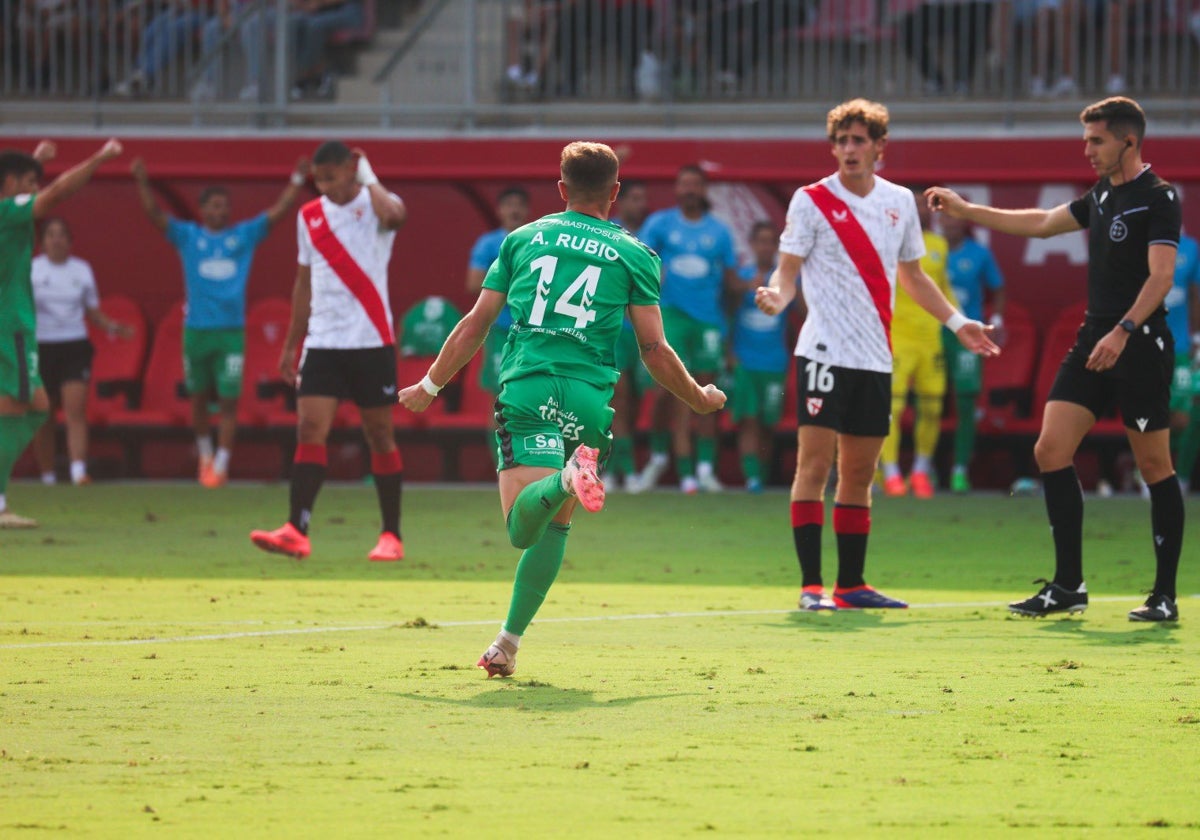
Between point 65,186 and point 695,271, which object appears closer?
point 65,186

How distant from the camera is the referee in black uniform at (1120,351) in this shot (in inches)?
328

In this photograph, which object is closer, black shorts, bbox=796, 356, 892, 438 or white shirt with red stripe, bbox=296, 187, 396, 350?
black shorts, bbox=796, 356, 892, 438

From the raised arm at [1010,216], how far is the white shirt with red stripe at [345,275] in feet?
11.5

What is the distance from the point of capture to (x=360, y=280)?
428 inches

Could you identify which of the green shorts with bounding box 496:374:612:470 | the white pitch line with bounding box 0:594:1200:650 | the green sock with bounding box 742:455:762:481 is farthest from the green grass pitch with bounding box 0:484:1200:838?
the green sock with bounding box 742:455:762:481

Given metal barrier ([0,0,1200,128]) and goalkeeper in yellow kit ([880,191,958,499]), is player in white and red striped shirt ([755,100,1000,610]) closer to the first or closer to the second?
goalkeeper in yellow kit ([880,191,958,499])

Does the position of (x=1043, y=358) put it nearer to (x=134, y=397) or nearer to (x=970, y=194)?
(x=970, y=194)

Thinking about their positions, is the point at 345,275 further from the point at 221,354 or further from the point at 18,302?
the point at 221,354

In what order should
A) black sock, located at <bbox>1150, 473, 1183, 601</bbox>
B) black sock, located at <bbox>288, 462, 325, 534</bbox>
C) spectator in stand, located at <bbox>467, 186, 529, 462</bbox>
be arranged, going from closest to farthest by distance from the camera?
1. black sock, located at <bbox>1150, 473, 1183, 601</bbox>
2. black sock, located at <bbox>288, 462, 325, 534</bbox>
3. spectator in stand, located at <bbox>467, 186, 529, 462</bbox>

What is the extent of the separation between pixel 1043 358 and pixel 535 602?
439 inches

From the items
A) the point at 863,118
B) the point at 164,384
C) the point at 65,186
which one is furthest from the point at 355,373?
the point at 164,384

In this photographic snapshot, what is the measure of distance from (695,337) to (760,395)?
99cm

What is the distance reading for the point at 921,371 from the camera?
15.6 meters

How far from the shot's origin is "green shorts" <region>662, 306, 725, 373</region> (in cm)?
1588
